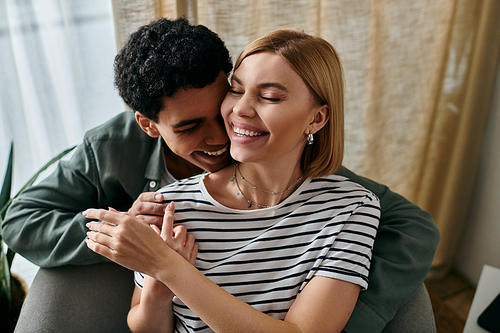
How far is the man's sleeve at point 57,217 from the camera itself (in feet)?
3.91

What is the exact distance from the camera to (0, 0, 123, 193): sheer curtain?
1.57 m

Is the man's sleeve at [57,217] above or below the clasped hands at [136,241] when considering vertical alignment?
below

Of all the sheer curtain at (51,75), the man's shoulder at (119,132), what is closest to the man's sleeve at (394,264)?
the man's shoulder at (119,132)

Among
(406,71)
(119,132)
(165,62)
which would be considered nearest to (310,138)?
(165,62)

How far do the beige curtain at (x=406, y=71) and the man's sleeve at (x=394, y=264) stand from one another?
719 mm

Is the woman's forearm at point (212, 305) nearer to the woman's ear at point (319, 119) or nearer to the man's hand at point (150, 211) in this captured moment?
the man's hand at point (150, 211)

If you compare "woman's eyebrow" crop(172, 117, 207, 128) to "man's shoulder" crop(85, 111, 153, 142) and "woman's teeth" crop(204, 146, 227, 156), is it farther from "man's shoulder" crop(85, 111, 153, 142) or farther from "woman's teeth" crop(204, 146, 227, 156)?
"man's shoulder" crop(85, 111, 153, 142)

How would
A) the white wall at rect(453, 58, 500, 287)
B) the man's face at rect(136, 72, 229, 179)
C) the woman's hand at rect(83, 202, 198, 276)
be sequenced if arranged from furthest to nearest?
the white wall at rect(453, 58, 500, 287)
the man's face at rect(136, 72, 229, 179)
the woman's hand at rect(83, 202, 198, 276)

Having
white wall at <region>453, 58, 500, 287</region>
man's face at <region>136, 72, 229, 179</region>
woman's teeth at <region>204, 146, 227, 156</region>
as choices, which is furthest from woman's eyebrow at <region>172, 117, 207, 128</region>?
white wall at <region>453, 58, 500, 287</region>

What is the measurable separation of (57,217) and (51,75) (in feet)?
2.45

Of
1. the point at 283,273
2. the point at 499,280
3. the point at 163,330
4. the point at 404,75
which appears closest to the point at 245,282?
the point at 283,273

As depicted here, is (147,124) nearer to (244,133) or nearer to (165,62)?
(165,62)

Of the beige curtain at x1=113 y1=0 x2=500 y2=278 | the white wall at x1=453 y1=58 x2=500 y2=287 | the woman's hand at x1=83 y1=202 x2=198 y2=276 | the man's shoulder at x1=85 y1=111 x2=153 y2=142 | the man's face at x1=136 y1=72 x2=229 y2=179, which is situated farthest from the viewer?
the white wall at x1=453 y1=58 x2=500 y2=287

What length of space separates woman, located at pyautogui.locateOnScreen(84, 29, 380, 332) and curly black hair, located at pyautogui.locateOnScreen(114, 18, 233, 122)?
3.4 inches
